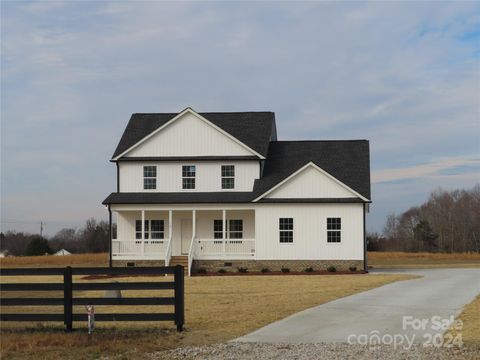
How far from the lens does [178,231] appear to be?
39.7 m

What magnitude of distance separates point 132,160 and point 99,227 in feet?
220

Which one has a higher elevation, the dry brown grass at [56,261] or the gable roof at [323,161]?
the gable roof at [323,161]

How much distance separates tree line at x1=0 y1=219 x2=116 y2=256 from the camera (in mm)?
84312

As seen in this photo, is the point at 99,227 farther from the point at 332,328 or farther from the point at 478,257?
the point at 332,328

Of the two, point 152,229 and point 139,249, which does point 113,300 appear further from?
point 152,229

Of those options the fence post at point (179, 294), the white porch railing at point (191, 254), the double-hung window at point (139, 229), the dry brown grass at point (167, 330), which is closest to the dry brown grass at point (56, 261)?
the double-hung window at point (139, 229)

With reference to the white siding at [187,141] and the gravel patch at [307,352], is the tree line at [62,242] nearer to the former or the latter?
the white siding at [187,141]

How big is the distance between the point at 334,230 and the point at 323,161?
484 centimetres

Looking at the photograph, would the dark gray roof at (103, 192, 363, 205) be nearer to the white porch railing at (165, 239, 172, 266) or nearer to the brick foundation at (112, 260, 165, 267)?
the white porch railing at (165, 239, 172, 266)

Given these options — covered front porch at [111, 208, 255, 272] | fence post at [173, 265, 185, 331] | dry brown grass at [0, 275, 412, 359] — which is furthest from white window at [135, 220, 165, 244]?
fence post at [173, 265, 185, 331]

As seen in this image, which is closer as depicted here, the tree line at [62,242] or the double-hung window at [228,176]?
the double-hung window at [228,176]

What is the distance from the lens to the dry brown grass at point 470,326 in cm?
1209

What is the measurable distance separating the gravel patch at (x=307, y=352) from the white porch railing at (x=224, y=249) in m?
25.2

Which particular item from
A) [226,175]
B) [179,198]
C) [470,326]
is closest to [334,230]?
[226,175]
